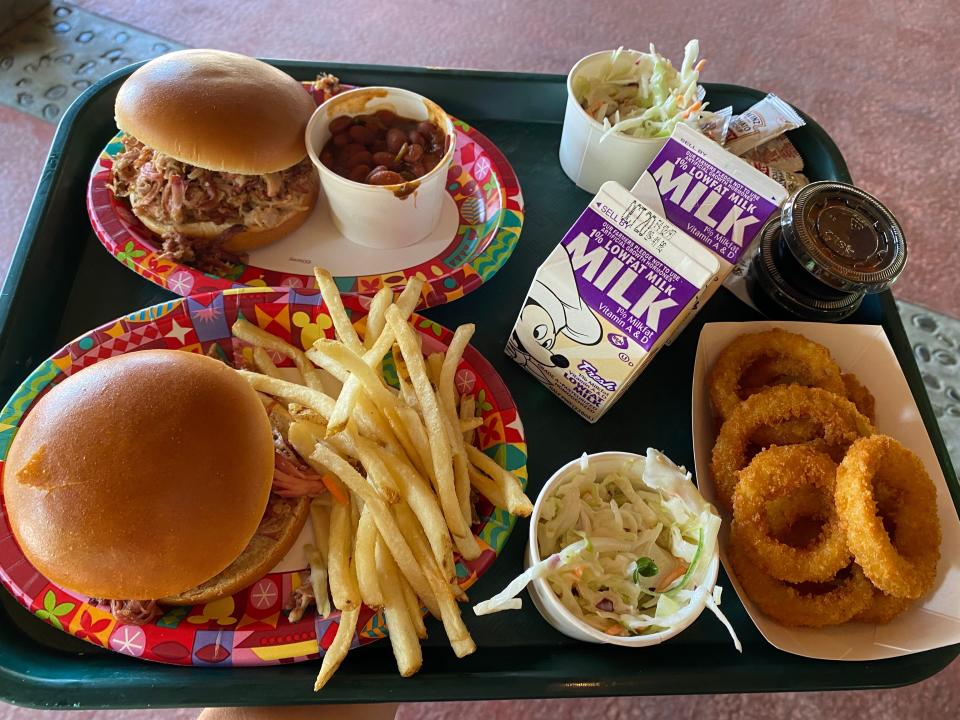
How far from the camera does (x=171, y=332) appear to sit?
1.38 meters

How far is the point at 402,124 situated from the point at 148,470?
3.51 ft

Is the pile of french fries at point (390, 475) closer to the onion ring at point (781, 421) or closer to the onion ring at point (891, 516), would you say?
the onion ring at point (781, 421)

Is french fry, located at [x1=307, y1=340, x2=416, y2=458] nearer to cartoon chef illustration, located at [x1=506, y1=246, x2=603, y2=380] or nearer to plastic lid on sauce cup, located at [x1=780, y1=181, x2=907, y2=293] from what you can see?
cartoon chef illustration, located at [x1=506, y1=246, x2=603, y2=380]

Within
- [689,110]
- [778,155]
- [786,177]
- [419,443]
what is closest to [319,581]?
[419,443]

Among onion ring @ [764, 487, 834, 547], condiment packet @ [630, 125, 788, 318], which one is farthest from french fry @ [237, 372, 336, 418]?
onion ring @ [764, 487, 834, 547]

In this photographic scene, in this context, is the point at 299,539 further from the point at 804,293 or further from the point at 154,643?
the point at 804,293

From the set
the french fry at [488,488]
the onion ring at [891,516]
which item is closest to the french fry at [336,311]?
the french fry at [488,488]

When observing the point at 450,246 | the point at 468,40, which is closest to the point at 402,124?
the point at 450,246

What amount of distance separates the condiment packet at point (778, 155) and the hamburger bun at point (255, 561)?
60.6 inches

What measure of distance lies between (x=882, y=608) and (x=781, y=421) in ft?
1.23

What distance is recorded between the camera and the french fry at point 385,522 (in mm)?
1121

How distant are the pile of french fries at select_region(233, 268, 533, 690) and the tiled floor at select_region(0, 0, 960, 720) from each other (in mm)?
1840

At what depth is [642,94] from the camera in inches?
70.1

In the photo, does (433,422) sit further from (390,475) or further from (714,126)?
(714,126)
